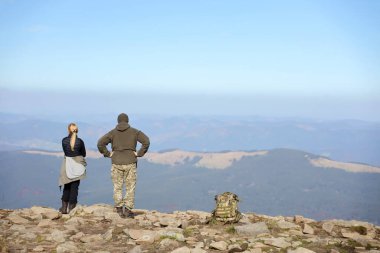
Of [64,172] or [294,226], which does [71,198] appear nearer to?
[64,172]

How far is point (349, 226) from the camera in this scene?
41.4ft

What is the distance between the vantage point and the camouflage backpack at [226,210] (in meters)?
12.4

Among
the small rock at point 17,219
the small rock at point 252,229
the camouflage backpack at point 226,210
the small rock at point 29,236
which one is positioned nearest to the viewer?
the small rock at point 29,236

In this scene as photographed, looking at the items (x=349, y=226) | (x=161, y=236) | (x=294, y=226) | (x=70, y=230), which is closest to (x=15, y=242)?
(x=70, y=230)

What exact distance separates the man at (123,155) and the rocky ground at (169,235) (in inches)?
23.1

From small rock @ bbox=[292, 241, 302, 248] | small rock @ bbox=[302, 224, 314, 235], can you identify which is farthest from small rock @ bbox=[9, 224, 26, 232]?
small rock @ bbox=[302, 224, 314, 235]

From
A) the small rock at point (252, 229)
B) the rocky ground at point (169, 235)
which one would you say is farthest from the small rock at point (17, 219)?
the small rock at point (252, 229)

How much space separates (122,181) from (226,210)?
3.77m

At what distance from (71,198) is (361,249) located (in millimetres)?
9428

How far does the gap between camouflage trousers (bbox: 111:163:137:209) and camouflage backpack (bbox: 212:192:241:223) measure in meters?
3.01

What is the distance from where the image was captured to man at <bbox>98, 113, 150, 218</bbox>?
1364 centimetres

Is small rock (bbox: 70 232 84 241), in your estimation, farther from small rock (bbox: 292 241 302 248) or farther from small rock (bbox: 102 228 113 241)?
small rock (bbox: 292 241 302 248)

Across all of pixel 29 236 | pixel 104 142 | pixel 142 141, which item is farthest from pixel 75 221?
pixel 142 141

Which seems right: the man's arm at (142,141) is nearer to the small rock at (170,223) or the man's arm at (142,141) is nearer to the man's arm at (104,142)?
the man's arm at (104,142)
